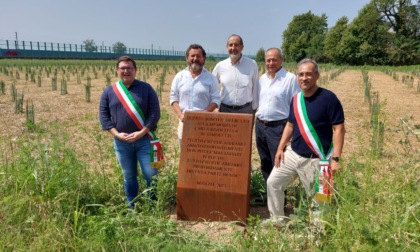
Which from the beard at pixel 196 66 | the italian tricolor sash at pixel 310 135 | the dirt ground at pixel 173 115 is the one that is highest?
the beard at pixel 196 66

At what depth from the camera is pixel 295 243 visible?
228 cm

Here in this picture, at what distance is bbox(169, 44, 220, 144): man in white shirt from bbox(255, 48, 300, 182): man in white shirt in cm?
49

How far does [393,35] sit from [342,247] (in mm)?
52989

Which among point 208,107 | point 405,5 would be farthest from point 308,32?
point 208,107

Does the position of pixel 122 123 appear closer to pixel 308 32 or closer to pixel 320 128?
pixel 320 128

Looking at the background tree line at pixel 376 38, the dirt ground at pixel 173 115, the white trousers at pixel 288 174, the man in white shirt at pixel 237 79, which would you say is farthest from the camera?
the background tree line at pixel 376 38

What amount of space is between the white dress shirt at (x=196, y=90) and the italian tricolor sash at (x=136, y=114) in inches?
20.2

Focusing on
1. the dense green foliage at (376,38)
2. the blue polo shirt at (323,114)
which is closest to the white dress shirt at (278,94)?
the blue polo shirt at (323,114)

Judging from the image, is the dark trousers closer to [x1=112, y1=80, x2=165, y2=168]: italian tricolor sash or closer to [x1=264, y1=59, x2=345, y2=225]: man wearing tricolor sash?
[x1=264, y1=59, x2=345, y2=225]: man wearing tricolor sash

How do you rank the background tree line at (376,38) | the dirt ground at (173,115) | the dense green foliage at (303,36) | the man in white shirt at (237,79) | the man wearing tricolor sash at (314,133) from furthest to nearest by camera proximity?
the dense green foliage at (303,36) < the background tree line at (376,38) < the dirt ground at (173,115) < the man in white shirt at (237,79) < the man wearing tricolor sash at (314,133)

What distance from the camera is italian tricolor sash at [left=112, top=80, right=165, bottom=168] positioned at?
3.10 m

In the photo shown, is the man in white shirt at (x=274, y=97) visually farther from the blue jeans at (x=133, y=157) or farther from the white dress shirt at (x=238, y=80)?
the blue jeans at (x=133, y=157)

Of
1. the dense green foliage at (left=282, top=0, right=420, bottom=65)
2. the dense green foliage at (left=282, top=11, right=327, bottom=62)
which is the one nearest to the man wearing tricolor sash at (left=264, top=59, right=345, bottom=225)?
the dense green foliage at (left=282, top=0, right=420, bottom=65)

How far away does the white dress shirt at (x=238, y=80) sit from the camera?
351 cm
